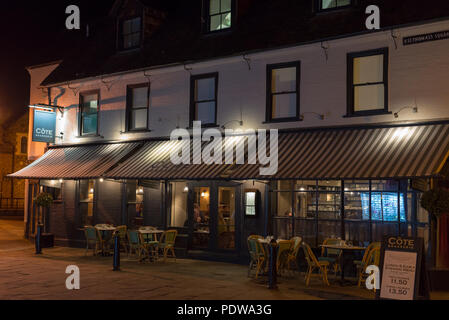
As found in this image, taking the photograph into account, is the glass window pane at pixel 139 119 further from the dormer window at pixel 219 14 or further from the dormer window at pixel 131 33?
the dormer window at pixel 219 14

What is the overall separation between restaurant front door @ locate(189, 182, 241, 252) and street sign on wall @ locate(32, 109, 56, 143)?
22.5 ft

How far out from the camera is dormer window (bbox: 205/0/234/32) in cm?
1733

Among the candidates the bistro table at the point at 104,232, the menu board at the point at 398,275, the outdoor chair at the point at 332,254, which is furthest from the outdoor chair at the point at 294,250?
the bistro table at the point at 104,232

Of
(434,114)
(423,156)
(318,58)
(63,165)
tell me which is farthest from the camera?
(63,165)

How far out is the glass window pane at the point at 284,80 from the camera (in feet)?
50.0

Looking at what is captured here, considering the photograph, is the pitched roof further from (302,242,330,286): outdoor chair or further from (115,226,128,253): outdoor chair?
(302,242,330,286): outdoor chair

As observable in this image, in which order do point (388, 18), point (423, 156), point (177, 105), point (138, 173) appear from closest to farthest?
1. point (423, 156)
2. point (388, 18)
3. point (138, 173)
4. point (177, 105)

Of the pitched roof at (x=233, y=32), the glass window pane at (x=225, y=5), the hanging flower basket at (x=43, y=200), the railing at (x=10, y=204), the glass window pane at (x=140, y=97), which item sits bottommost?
the railing at (x=10, y=204)

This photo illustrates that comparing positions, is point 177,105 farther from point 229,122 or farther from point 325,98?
point 325,98

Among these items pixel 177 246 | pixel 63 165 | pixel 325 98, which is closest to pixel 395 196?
pixel 325 98

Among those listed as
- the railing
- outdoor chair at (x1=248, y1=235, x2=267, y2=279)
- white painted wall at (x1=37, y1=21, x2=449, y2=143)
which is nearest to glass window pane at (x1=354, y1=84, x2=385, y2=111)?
white painted wall at (x1=37, y1=21, x2=449, y2=143)

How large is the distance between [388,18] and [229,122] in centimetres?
555

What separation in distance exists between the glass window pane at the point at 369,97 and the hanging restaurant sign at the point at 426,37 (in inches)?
50.7

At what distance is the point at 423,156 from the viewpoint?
1170cm
